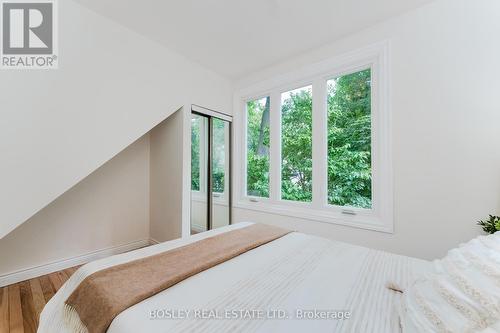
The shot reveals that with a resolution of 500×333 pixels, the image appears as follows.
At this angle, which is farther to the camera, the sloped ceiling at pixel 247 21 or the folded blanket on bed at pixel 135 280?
the sloped ceiling at pixel 247 21

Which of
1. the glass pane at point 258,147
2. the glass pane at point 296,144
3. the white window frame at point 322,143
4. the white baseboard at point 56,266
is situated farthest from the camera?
the glass pane at point 258,147

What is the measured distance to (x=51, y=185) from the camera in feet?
5.66

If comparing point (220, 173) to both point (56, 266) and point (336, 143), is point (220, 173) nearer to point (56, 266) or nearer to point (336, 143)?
point (336, 143)

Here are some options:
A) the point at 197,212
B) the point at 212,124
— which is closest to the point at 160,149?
the point at 212,124

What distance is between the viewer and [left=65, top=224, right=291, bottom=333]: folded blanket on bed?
83 cm

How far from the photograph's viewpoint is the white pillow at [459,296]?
0.55m

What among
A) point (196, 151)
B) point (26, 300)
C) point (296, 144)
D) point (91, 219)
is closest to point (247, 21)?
point (296, 144)

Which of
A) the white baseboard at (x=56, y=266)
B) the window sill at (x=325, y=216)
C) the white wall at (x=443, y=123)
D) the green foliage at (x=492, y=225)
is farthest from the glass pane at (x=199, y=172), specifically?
the green foliage at (x=492, y=225)

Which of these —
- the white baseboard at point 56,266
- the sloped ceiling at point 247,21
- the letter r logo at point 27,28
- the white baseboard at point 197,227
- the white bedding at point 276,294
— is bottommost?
the white baseboard at point 56,266

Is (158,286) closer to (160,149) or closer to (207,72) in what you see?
(160,149)

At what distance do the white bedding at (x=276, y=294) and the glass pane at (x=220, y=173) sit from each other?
182 cm

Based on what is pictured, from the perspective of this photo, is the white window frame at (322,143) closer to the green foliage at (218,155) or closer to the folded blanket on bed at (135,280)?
the green foliage at (218,155)

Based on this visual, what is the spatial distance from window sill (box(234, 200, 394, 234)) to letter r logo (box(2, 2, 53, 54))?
2579 mm

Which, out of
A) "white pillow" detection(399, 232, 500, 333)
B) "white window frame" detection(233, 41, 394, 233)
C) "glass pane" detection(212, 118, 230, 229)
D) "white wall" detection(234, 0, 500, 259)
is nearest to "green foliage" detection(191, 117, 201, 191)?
"glass pane" detection(212, 118, 230, 229)
